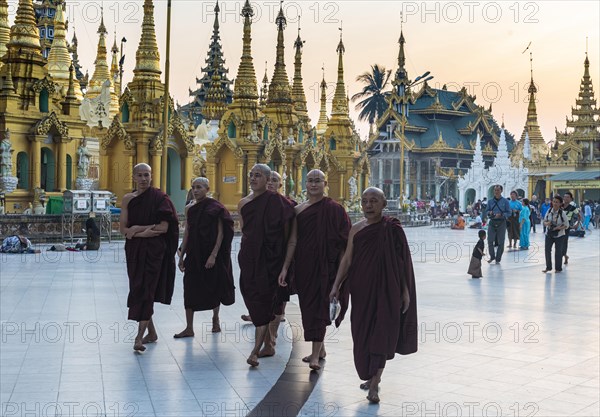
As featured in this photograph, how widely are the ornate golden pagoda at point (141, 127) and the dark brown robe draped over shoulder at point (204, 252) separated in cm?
2006

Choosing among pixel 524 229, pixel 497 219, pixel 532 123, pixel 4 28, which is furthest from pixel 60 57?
pixel 532 123

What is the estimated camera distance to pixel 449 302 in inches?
505

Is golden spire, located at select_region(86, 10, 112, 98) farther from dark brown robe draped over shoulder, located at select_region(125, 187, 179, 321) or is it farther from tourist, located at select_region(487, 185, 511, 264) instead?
dark brown robe draped over shoulder, located at select_region(125, 187, 179, 321)

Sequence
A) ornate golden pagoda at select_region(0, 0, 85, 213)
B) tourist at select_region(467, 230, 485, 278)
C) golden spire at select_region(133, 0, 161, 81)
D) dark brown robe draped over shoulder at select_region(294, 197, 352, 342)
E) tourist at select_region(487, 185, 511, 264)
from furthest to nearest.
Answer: golden spire at select_region(133, 0, 161, 81)
ornate golden pagoda at select_region(0, 0, 85, 213)
tourist at select_region(487, 185, 511, 264)
tourist at select_region(467, 230, 485, 278)
dark brown robe draped over shoulder at select_region(294, 197, 352, 342)

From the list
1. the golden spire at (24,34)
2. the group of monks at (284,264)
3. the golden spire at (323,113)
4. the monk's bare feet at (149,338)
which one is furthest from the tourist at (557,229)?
the golden spire at (323,113)

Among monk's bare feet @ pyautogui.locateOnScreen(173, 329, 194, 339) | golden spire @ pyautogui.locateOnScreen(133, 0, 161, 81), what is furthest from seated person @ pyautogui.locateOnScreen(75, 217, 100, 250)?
monk's bare feet @ pyautogui.locateOnScreen(173, 329, 194, 339)

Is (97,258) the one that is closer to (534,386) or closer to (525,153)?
(534,386)

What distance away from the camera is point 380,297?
6.84m

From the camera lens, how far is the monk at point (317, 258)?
7.88 meters

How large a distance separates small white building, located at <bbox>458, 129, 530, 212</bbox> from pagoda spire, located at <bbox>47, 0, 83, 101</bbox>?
30440 millimetres

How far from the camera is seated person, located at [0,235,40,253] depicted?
2000cm

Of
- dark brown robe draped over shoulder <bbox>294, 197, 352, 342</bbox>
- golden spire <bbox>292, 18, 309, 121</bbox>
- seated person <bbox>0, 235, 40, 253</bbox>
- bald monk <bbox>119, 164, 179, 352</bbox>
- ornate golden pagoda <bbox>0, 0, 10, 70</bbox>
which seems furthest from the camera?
golden spire <bbox>292, 18, 309, 121</bbox>

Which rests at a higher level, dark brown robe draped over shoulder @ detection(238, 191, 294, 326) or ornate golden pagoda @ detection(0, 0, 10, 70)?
ornate golden pagoda @ detection(0, 0, 10, 70)

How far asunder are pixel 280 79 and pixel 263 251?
1232 inches
